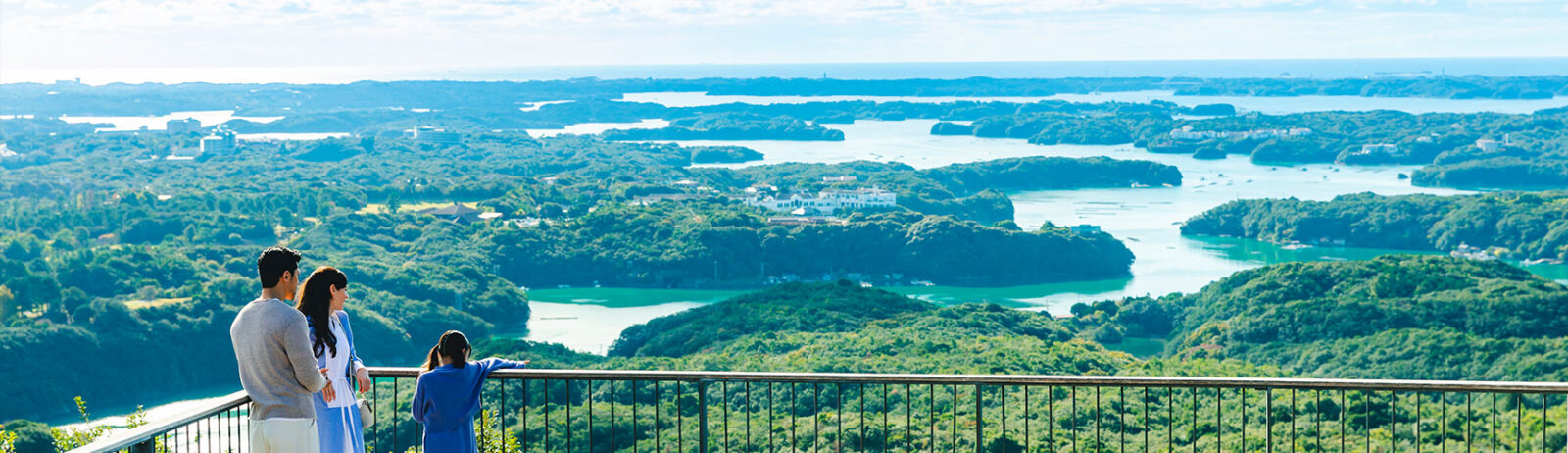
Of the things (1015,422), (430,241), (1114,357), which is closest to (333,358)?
(1015,422)

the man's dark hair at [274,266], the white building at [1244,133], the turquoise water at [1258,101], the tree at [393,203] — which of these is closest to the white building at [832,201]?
the tree at [393,203]

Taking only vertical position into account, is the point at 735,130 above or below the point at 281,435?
below

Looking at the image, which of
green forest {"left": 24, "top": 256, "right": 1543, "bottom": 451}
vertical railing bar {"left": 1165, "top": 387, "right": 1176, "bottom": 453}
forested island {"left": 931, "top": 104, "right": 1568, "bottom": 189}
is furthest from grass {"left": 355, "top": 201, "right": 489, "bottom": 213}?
forested island {"left": 931, "top": 104, "right": 1568, "bottom": 189}

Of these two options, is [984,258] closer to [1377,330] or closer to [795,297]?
[795,297]

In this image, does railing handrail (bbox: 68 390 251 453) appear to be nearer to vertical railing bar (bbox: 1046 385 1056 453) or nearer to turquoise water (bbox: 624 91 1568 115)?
vertical railing bar (bbox: 1046 385 1056 453)

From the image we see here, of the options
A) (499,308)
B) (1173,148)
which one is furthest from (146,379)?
(1173,148)

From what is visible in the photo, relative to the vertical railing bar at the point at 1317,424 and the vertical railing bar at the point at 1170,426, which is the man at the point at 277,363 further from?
the vertical railing bar at the point at 1317,424

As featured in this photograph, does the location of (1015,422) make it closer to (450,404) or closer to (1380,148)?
(450,404)
